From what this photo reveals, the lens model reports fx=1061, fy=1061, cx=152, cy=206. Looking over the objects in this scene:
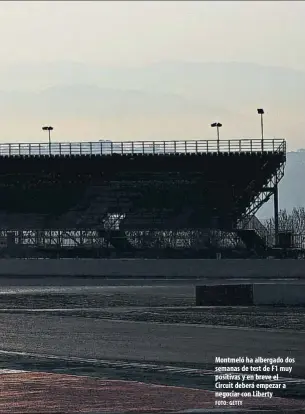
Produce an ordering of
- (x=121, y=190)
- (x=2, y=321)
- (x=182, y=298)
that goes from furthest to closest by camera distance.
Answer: (x=121, y=190) → (x=182, y=298) → (x=2, y=321)

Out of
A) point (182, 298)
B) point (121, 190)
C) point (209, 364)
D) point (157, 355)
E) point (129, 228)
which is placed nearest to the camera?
point (209, 364)

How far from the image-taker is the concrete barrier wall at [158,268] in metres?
48.5

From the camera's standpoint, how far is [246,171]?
7462 cm

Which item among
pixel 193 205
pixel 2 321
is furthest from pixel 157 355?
pixel 193 205

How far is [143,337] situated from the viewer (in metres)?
20.6

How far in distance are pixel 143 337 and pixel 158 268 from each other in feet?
101

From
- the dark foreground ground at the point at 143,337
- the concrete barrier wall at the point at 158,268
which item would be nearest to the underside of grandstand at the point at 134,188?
the concrete barrier wall at the point at 158,268

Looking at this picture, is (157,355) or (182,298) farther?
(182,298)

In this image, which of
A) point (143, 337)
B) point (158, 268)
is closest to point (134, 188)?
point (158, 268)

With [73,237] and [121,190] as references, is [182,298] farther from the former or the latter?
[121,190]

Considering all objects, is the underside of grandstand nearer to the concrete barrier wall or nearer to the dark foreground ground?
the concrete barrier wall

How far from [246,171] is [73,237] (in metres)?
16.5

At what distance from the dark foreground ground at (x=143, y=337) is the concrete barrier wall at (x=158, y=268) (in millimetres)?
15024

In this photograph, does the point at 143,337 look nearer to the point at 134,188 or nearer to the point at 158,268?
the point at 158,268
